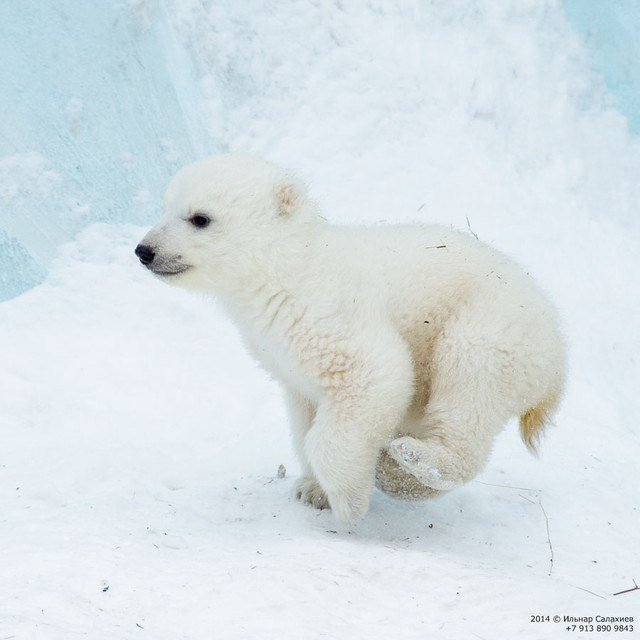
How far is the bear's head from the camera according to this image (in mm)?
3703

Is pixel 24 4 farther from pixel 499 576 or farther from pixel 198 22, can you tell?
pixel 499 576

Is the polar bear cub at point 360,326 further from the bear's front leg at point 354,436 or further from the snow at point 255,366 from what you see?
the snow at point 255,366

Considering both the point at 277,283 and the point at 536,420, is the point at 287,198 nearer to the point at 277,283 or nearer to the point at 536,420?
the point at 277,283

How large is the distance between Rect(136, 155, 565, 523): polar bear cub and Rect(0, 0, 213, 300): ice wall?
11.4 ft

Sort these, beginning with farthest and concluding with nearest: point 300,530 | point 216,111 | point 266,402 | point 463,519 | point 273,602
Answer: point 216,111
point 266,402
point 463,519
point 300,530
point 273,602

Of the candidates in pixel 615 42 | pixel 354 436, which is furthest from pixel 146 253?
pixel 615 42

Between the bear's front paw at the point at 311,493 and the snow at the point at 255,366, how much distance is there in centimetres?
14

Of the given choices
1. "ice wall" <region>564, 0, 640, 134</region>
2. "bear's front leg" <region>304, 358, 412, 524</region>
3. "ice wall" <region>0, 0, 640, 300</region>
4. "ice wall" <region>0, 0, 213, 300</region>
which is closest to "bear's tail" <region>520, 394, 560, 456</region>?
"bear's front leg" <region>304, 358, 412, 524</region>

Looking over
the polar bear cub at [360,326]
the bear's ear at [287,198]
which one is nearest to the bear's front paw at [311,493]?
the polar bear cub at [360,326]

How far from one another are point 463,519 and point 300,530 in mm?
953

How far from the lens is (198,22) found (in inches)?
309

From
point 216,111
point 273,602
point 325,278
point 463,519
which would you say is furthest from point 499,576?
point 216,111

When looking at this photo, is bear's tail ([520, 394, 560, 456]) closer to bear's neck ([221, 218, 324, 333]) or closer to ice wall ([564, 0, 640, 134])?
bear's neck ([221, 218, 324, 333])

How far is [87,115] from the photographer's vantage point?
7.42 metres
